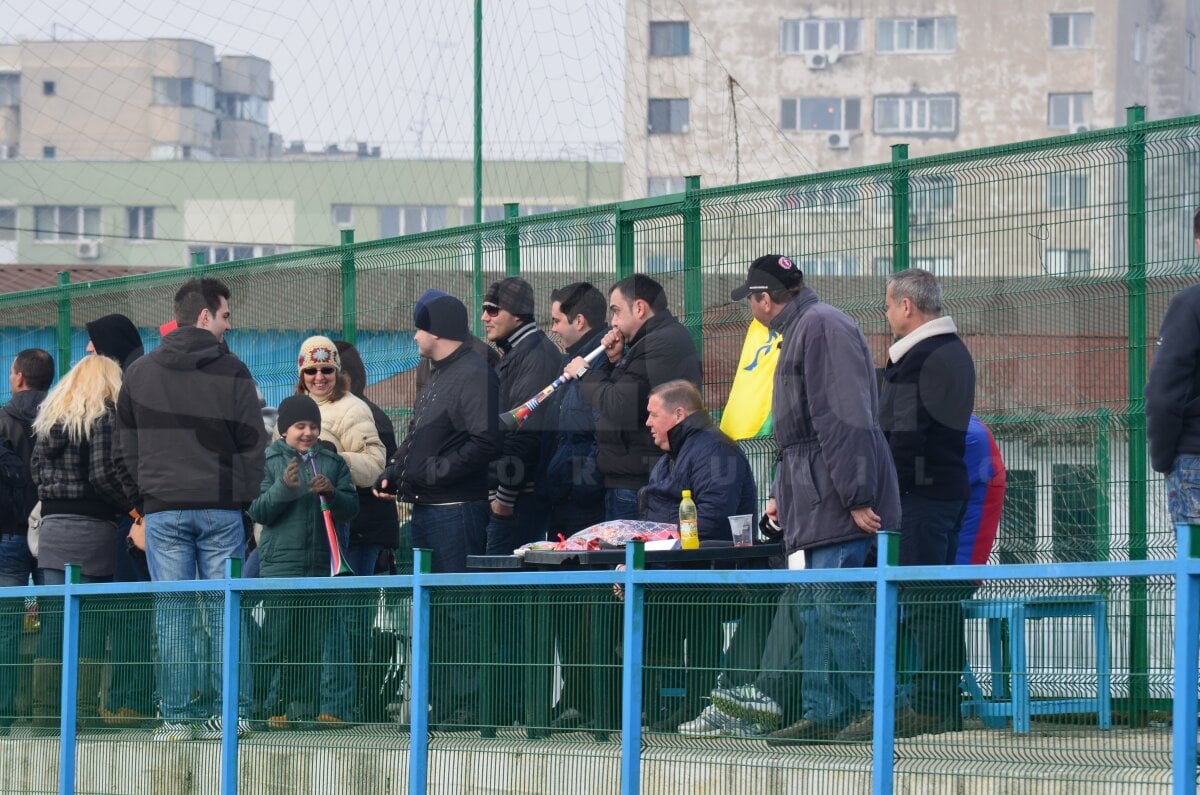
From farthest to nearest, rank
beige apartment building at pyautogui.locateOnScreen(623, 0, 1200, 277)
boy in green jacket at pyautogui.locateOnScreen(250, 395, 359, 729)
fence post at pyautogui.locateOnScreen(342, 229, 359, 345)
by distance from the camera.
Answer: beige apartment building at pyautogui.locateOnScreen(623, 0, 1200, 277), fence post at pyautogui.locateOnScreen(342, 229, 359, 345), boy in green jacket at pyautogui.locateOnScreen(250, 395, 359, 729)

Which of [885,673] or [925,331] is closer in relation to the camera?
[885,673]

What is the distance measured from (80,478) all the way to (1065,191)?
4808 mm

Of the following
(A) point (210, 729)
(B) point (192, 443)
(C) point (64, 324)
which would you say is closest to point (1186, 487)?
(A) point (210, 729)

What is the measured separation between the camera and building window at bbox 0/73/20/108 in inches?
692

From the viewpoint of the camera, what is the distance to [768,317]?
791cm

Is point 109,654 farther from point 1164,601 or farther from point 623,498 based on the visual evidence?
point 1164,601

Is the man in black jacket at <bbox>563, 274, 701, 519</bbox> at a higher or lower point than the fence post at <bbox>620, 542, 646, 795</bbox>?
higher

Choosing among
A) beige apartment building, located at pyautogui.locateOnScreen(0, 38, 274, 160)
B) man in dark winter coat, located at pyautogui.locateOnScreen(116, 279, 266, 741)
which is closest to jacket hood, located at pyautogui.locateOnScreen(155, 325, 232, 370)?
man in dark winter coat, located at pyautogui.locateOnScreen(116, 279, 266, 741)

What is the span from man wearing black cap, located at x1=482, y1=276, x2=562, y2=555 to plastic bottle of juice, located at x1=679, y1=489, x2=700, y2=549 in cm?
114

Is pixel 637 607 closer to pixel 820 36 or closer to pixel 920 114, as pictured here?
pixel 920 114

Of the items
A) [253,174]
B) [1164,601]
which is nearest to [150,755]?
[1164,601]

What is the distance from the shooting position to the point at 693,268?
9562 millimetres

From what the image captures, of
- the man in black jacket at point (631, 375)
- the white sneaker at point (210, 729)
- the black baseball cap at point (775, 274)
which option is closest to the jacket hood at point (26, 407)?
the white sneaker at point (210, 729)

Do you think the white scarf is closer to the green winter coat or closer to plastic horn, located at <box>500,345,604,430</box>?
plastic horn, located at <box>500,345,604,430</box>
